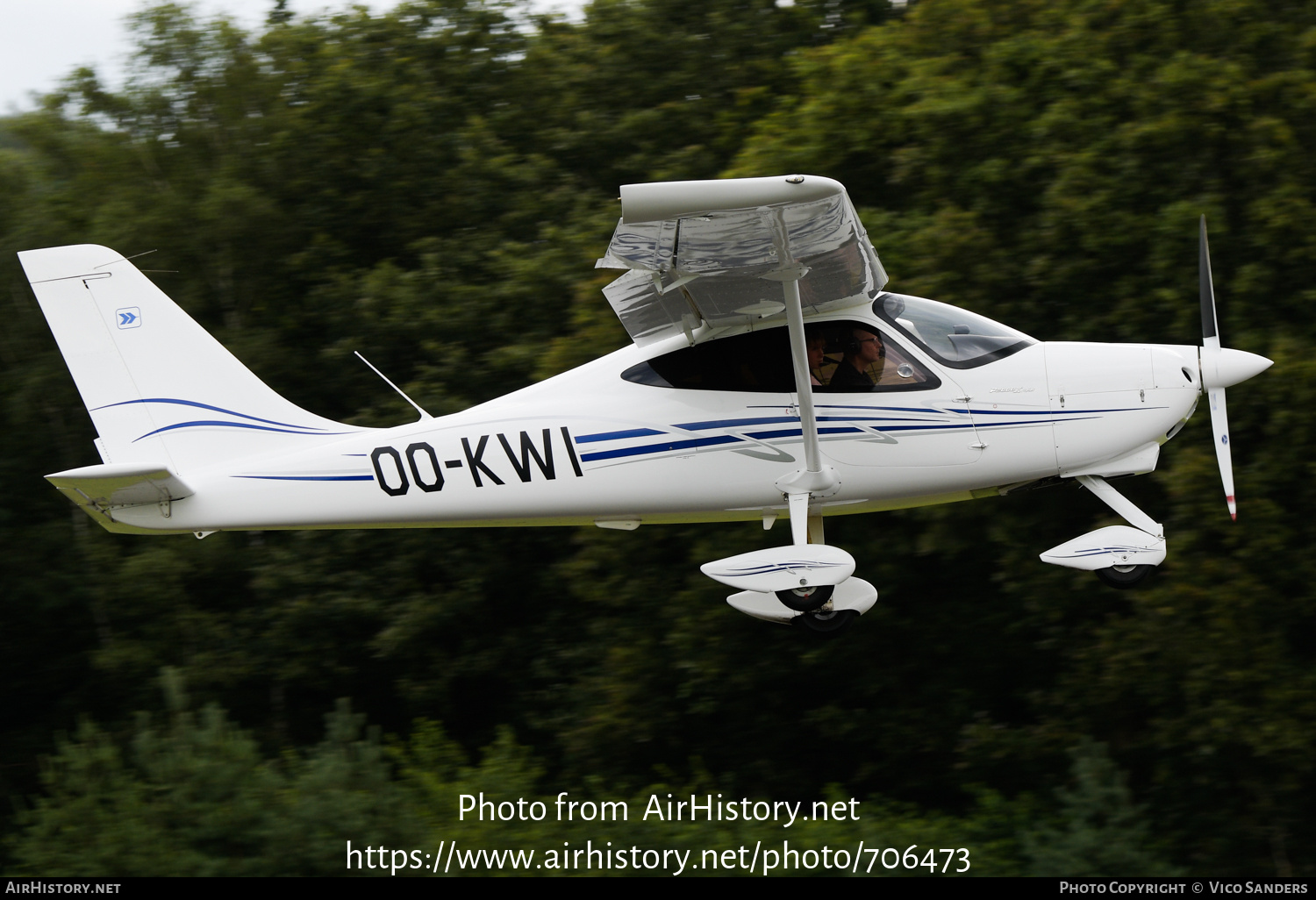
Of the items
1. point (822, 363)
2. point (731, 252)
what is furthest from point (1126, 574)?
point (731, 252)

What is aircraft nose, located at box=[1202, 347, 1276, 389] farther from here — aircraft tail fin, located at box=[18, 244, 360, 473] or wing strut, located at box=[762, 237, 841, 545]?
aircraft tail fin, located at box=[18, 244, 360, 473]

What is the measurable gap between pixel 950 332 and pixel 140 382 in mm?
5574

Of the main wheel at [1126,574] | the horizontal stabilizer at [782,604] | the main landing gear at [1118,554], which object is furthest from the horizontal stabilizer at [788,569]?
the main wheel at [1126,574]

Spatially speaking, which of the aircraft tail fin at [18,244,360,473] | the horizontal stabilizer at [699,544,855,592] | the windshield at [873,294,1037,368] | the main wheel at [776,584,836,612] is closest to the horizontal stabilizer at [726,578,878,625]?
the main wheel at [776,584,836,612]

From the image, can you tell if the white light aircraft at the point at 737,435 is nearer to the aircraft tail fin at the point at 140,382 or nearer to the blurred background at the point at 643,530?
the aircraft tail fin at the point at 140,382

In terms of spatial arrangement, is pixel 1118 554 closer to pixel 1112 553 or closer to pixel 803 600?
pixel 1112 553

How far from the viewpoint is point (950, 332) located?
→ 9.31 meters

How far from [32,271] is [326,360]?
340 inches

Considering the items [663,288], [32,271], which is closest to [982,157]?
[663,288]

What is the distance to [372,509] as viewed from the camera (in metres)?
9.42

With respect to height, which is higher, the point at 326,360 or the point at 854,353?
the point at 854,353
